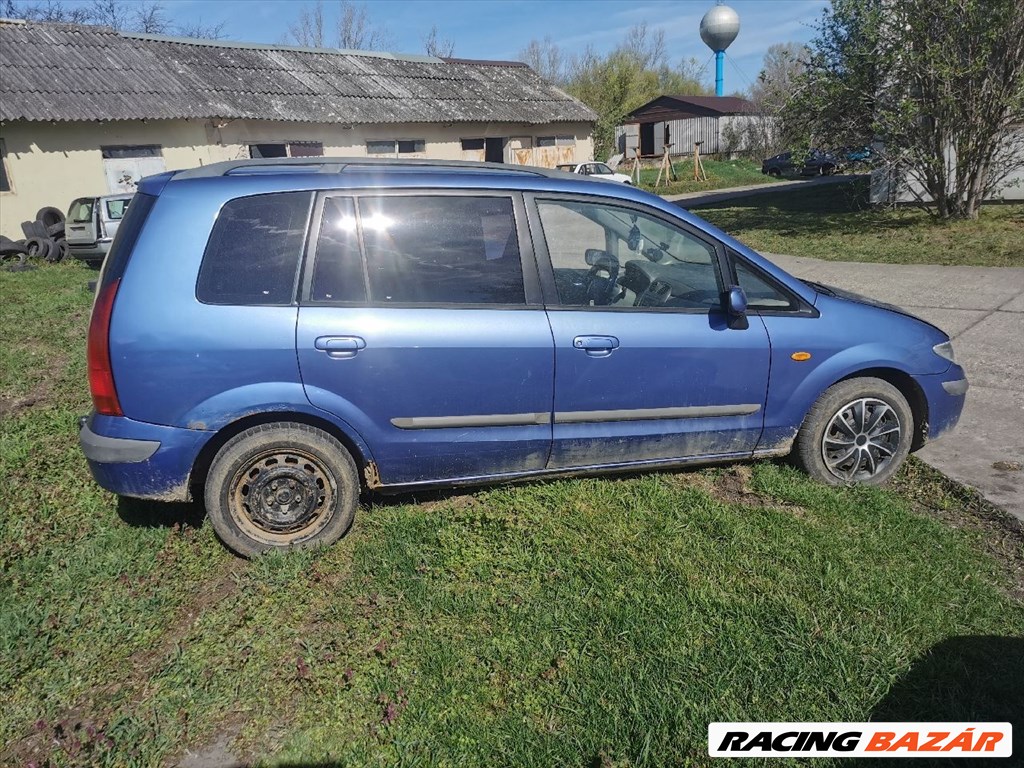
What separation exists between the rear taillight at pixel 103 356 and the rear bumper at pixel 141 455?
7 centimetres

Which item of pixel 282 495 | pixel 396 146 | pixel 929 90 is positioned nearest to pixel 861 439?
pixel 282 495

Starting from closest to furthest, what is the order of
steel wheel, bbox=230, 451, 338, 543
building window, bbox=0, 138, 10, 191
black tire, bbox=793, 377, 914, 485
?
steel wheel, bbox=230, 451, 338, 543 → black tire, bbox=793, 377, 914, 485 → building window, bbox=0, 138, 10, 191

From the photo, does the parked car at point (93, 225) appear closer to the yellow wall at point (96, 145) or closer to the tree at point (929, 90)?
the yellow wall at point (96, 145)

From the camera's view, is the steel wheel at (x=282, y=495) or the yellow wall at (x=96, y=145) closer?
the steel wheel at (x=282, y=495)

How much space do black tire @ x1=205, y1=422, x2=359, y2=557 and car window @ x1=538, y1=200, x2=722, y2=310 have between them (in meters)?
1.44

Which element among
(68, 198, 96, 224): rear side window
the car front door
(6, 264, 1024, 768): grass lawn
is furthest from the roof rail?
(68, 198, 96, 224): rear side window

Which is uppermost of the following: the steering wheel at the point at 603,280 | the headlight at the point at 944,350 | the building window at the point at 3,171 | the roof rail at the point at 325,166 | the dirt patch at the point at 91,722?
the building window at the point at 3,171

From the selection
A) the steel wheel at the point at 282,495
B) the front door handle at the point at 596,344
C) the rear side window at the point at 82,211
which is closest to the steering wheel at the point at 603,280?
the front door handle at the point at 596,344

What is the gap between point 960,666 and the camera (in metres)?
2.71

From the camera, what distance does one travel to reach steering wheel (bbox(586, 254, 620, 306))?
3752mm

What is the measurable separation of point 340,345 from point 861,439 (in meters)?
2.91

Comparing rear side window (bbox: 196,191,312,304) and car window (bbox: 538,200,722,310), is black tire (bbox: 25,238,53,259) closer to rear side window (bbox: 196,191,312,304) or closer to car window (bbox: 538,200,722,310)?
rear side window (bbox: 196,191,312,304)

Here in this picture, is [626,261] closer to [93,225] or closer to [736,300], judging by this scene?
[736,300]

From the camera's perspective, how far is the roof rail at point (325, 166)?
3580mm
